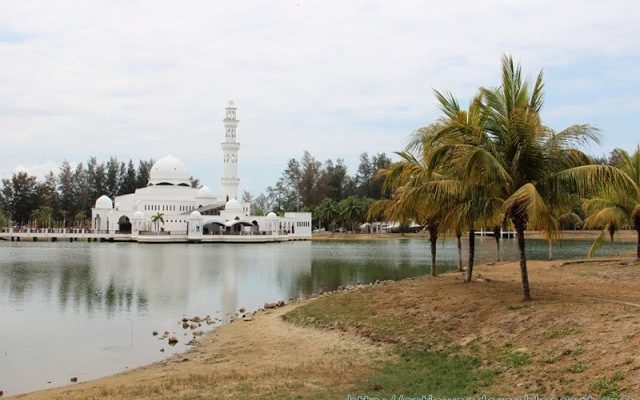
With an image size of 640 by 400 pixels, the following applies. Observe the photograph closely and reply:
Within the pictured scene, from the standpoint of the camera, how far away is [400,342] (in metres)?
14.3

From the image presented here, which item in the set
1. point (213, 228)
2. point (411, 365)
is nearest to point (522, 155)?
point (411, 365)

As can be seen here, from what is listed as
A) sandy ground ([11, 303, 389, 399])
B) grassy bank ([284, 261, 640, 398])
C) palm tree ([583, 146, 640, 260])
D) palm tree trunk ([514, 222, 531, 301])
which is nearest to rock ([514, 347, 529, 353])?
grassy bank ([284, 261, 640, 398])

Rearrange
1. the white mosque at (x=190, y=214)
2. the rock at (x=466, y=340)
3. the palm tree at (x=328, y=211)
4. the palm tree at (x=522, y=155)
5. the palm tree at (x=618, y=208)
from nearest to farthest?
the rock at (x=466, y=340) < the palm tree at (x=522, y=155) < the palm tree at (x=618, y=208) < the white mosque at (x=190, y=214) < the palm tree at (x=328, y=211)

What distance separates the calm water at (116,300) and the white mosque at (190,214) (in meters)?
50.9

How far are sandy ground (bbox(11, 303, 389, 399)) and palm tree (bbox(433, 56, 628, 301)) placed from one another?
191 inches

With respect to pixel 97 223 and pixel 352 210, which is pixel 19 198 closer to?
pixel 97 223

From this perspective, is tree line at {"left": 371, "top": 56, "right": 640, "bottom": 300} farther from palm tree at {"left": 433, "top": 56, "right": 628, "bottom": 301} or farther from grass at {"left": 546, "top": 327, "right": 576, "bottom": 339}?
grass at {"left": 546, "top": 327, "right": 576, "bottom": 339}

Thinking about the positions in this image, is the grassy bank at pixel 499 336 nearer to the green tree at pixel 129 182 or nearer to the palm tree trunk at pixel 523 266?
the palm tree trunk at pixel 523 266

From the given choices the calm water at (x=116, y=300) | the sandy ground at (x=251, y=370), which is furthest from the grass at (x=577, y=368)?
the calm water at (x=116, y=300)

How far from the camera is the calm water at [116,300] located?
1630 centimetres

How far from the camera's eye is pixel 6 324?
21.3 m

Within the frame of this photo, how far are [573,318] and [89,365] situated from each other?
38.4ft

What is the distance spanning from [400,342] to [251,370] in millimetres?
3597

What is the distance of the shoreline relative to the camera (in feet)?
33.5
